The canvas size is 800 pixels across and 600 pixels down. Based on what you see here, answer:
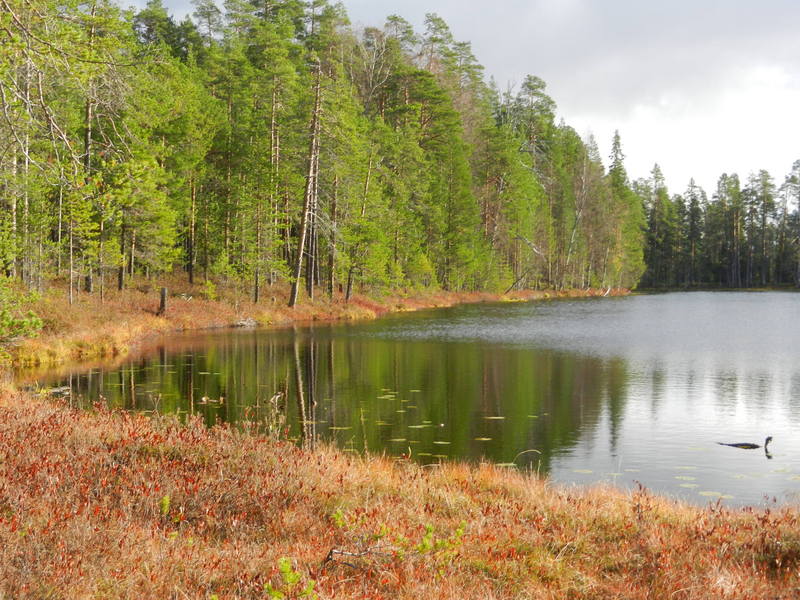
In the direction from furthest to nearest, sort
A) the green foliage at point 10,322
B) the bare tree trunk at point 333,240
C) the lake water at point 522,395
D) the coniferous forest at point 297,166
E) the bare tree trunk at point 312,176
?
the bare tree trunk at point 333,240 < the bare tree trunk at point 312,176 < the coniferous forest at point 297,166 < the green foliage at point 10,322 < the lake water at point 522,395

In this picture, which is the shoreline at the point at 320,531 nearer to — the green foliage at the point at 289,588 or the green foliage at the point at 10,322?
the green foliage at the point at 289,588

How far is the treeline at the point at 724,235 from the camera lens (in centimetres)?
10912

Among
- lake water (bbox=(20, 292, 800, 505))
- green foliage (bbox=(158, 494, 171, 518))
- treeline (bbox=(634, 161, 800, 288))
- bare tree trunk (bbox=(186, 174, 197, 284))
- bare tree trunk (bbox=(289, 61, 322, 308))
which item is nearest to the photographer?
green foliage (bbox=(158, 494, 171, 518))

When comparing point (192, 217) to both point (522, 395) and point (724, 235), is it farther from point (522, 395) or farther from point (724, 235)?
point (724, 235)

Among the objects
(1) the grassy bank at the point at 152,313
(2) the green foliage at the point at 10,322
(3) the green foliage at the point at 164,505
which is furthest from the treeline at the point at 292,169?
(3) the green foliage at the point at 164,505

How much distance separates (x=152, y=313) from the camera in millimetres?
34062

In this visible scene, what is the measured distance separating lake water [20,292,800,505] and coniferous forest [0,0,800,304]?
5.83 m

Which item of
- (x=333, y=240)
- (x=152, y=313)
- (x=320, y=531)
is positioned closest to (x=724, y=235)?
(x=333, y=240)

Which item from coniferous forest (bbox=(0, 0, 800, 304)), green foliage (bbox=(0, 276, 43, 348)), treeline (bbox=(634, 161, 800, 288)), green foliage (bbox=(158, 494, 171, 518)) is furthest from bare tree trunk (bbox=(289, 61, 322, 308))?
treeline (bbox=(634, 161, 800, 288))

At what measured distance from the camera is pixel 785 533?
6.88m

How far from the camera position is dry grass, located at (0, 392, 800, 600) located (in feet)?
16.8

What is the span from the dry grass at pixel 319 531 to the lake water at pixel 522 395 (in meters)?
2.05

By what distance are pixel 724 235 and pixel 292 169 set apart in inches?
3698

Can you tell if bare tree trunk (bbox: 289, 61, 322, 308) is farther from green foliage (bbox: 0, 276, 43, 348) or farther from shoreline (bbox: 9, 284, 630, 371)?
green foliage (bbox: 0, 276, 43, 348)
